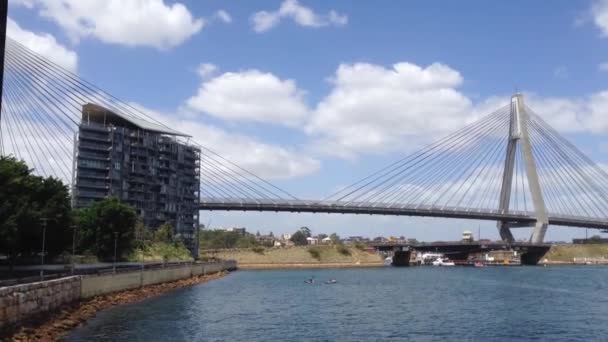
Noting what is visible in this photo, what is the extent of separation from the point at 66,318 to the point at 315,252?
145 meters

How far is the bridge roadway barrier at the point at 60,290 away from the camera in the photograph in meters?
37.6

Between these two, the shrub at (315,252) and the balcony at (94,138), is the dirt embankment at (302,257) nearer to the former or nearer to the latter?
the shrub at (315,252)

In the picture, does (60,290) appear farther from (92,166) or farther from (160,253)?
(92,166)

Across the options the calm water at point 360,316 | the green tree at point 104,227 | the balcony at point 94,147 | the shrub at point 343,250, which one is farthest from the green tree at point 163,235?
the calm water at point 360,316

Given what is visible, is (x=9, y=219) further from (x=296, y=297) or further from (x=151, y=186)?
(x=151, y=186)

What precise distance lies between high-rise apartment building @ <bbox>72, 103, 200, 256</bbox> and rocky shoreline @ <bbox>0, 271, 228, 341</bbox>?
88.0 metres

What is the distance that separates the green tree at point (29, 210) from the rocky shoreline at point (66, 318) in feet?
35.3

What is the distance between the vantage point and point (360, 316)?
51750 millimetres

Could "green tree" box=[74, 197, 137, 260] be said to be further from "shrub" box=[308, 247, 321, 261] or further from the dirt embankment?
"shrub" box=[308, 247, 321, 261]

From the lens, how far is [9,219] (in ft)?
196

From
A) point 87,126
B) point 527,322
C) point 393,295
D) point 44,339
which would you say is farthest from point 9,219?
point 87,126

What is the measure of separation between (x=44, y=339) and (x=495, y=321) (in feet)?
105

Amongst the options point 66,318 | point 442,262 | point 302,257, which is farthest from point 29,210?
point 442,262

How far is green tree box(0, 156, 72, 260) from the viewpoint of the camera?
60.9 m
